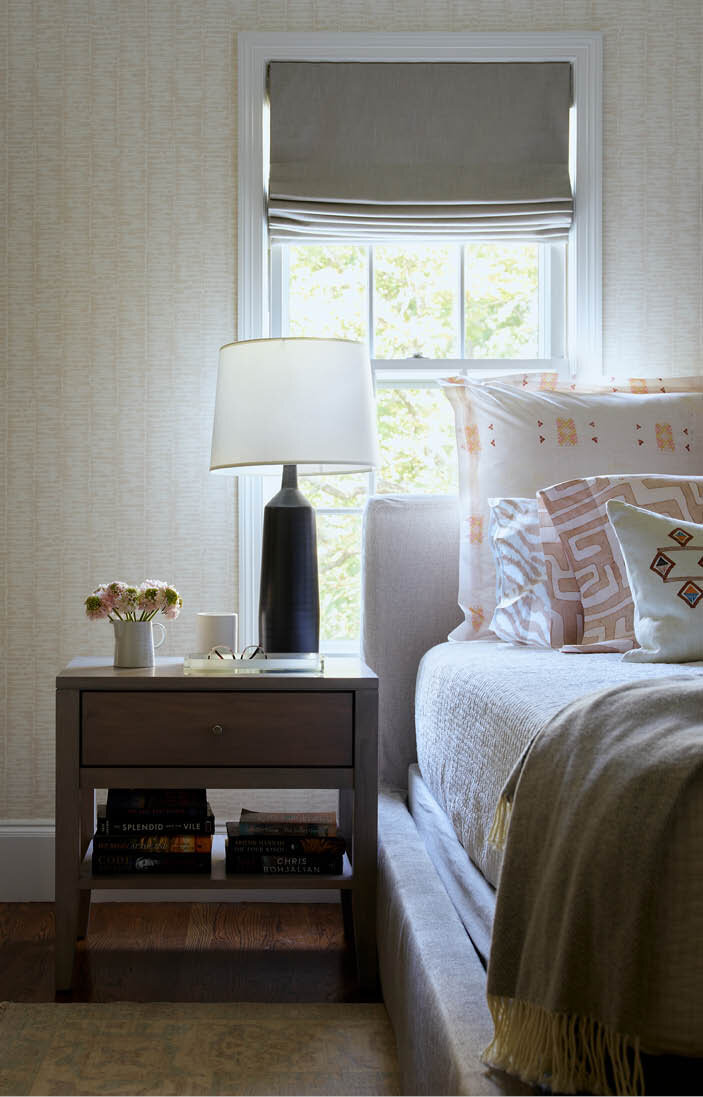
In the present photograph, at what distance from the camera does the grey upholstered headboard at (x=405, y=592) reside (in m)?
2.39

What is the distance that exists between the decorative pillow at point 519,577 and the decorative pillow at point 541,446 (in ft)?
0.25

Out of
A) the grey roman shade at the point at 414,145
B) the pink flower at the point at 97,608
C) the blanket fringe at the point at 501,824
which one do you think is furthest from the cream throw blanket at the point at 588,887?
the grey roman shade at the point at 414,145

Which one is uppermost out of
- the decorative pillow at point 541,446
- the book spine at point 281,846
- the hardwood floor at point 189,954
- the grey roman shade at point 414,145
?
the grey roman shade at point 414,145

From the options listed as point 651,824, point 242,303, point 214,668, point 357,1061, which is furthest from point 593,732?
point 242,303

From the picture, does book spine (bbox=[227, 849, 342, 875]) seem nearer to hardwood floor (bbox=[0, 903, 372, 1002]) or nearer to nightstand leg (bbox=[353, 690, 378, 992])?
nightstand leg (bbox=[353, 690, 378, 992])

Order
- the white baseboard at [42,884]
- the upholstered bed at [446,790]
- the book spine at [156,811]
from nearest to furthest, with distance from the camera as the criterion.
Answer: the upholstered bed at [446,790] < the book spine at [156,811] < the white baseboard at [42,884]

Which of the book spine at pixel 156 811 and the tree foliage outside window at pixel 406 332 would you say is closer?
the book spine at pixel 156 811

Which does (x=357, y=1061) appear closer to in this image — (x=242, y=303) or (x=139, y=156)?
(x=242, y=303)

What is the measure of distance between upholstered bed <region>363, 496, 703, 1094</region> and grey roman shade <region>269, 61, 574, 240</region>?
2.73 ft

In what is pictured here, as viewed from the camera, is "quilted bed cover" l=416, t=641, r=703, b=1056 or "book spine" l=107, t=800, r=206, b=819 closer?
"quilted bed cover" l=416, t=641, r=703, b=1056

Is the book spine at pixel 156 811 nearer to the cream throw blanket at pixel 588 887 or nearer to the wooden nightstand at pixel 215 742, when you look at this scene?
the wooden nightstand at pixel 215 742

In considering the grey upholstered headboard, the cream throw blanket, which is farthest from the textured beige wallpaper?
the cream throw blanket

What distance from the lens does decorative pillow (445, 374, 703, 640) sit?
2275 millimetres

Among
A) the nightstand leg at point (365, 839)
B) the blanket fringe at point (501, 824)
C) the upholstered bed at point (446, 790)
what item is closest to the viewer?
the upholstered bed at point (446, 790)
